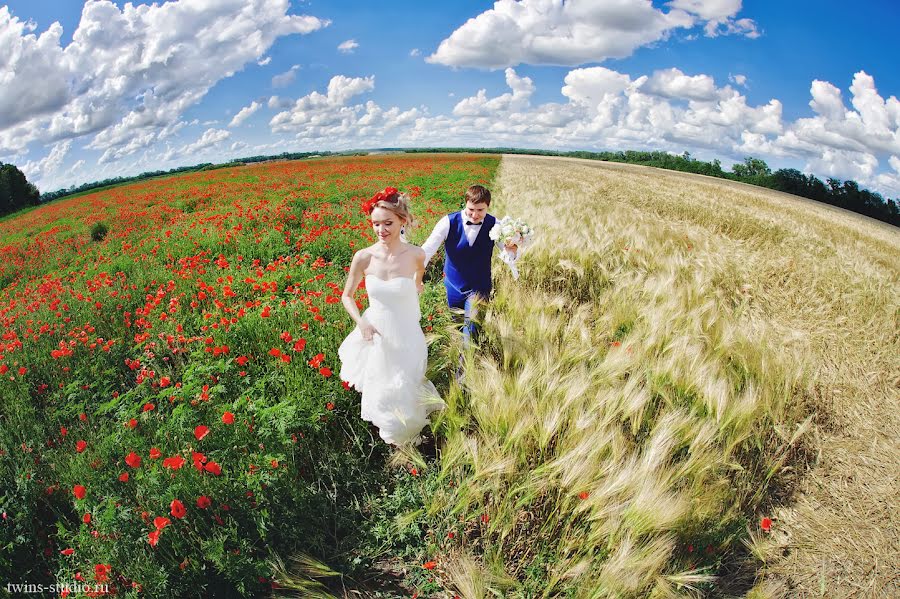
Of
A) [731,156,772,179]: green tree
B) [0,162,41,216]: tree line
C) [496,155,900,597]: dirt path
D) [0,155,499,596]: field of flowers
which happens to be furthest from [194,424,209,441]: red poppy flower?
[731,156,772,179]: green tree

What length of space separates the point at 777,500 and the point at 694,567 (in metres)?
0.80

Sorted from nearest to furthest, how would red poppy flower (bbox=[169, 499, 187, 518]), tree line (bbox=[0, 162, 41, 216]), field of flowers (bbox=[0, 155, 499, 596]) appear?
red poppy flower (bbox=[169, 499, 187, 518]) < field of flowers (bbox=[0, 155, 499, 596]) < tree line (bbox=[0, 162, 41, 216])

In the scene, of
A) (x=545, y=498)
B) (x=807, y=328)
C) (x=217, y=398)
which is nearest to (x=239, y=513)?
(x=217, y=398)

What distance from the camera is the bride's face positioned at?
2.48 m

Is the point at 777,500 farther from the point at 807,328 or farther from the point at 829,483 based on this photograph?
the point at 807,328

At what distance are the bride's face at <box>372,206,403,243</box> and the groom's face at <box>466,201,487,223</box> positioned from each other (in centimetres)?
89

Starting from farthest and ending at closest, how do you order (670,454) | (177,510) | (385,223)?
(385,223) < (670,454) < (177,510)

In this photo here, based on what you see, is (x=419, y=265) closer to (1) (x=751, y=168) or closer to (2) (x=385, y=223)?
(2) (x=385, y=223)

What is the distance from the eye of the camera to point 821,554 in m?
2.00

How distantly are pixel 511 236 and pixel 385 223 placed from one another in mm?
1173

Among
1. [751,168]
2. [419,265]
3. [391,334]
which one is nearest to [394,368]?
[391,334]

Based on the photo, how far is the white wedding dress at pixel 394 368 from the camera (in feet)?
8.03

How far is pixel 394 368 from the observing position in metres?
2.51

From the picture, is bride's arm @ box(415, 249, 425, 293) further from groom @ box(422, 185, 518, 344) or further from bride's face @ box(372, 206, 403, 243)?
groom @ box(422, 185, 518, 344)
